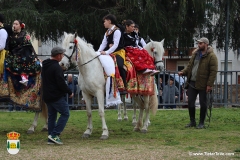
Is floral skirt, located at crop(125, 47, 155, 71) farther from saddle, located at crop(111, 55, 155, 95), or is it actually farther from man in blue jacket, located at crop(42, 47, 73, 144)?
man in blue jacket, located at crop(42, 47, 73, 144)

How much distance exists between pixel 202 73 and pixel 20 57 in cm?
419

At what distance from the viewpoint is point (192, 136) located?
36.1 ft

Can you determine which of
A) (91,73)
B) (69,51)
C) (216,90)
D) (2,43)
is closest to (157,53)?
(91,73)

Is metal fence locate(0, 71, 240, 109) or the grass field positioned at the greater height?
metal fence locate(0, 71, 240, 109)

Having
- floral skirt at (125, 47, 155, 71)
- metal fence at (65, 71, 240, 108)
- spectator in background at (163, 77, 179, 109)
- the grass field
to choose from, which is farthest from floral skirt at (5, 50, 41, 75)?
spectator in background at (163, 77, 179, 109)

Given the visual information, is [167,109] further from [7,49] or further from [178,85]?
[7,49]

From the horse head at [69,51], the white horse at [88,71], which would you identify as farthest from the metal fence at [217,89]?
the horse head at [69,51]

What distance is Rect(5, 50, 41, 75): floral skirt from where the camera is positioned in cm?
1140

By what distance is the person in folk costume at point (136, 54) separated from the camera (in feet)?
38.8

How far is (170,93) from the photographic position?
1941 cm

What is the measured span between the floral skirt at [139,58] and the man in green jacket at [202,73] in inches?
Answer: 53.2

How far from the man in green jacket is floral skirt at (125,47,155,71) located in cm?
135

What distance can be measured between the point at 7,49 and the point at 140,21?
13104 millimetres

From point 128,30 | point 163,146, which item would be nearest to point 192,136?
point 163,146
